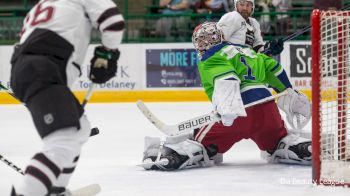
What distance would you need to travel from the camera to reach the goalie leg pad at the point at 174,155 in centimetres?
402

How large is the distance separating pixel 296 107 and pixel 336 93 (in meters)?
0.81

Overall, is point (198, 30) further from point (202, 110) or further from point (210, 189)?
point (202, 110)

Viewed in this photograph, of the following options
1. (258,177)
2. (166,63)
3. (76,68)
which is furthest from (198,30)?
(166,63)

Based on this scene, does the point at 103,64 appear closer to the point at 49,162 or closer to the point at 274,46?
the point at 49,162

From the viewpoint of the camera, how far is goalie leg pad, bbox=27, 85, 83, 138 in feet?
8.51

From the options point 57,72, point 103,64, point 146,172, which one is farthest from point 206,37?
point 57,72

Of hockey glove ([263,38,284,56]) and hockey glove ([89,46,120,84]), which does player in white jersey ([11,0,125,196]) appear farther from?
hockey glove ([263,38,284,56])

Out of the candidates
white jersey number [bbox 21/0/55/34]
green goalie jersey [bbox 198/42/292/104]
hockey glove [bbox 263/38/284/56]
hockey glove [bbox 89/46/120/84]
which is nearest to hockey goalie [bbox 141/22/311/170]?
green goalie jersey [bbox 198/42/292/104]

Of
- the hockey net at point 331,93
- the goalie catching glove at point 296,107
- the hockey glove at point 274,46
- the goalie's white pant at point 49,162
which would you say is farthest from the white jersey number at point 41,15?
the hockey glove at point 274,46

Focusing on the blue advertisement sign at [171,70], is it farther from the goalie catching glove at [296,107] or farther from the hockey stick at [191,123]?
the hockey stick at [191,123]

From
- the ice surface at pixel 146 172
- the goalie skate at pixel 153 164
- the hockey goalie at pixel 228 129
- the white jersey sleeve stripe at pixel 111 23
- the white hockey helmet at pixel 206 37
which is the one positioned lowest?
the ice surface at pixel 146 172

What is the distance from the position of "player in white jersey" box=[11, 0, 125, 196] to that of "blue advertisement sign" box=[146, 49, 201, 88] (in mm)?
5019

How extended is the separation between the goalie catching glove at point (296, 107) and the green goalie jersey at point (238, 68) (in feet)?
0.56

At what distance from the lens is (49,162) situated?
257 cm
